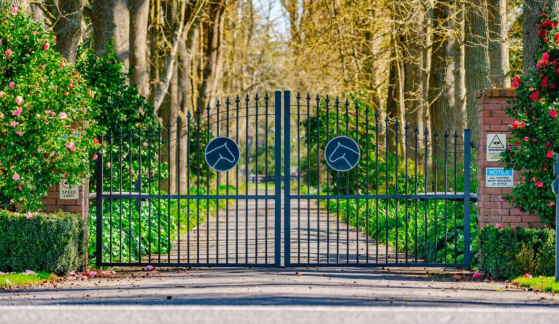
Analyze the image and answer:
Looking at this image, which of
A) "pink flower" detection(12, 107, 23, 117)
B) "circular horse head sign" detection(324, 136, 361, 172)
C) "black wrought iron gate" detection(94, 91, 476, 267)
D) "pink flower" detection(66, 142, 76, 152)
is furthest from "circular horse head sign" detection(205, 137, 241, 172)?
"pink flower" detection(12, 107, 23, 117)

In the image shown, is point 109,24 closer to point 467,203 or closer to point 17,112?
point 17,112

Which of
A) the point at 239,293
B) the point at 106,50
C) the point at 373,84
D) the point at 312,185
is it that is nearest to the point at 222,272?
the point at 239,293

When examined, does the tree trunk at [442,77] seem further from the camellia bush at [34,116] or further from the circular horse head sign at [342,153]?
the camellia bush at [34,116]

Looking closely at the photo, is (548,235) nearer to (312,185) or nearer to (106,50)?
(106,50)

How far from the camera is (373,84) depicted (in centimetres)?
2694

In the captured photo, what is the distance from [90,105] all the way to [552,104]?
637cm

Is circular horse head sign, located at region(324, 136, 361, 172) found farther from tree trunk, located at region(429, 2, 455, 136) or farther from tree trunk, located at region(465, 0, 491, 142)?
tree trunk, located at region(429, 2, 455, 136)

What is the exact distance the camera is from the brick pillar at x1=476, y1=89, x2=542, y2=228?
11.2 metres

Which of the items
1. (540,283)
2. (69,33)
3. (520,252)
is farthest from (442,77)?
(540,283)

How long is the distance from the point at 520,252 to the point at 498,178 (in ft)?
4.02

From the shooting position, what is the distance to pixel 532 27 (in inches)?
470

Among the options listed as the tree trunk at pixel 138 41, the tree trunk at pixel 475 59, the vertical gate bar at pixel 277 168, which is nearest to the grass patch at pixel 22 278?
the vertical gate bar at pixel 277 168

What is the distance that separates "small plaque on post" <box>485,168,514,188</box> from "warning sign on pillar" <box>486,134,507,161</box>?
182mm

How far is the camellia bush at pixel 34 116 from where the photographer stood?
10492 mm
